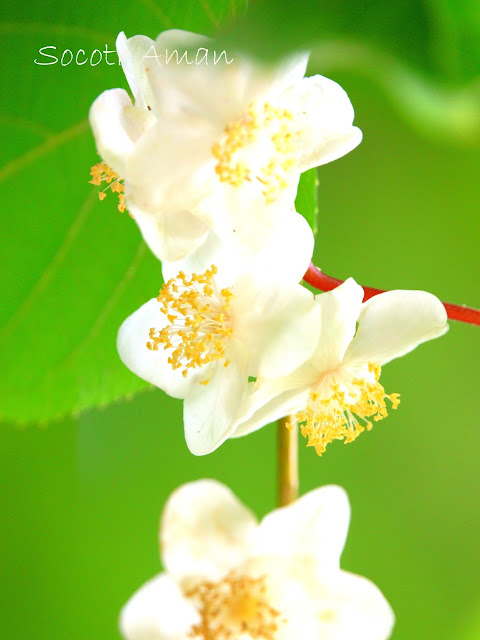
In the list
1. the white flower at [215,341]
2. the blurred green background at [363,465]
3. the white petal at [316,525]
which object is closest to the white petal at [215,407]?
the white flower at [215,341]

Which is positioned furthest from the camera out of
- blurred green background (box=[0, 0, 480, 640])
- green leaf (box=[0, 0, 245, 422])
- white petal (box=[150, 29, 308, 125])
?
blurred green background (box=[0, 0, 480, 640])

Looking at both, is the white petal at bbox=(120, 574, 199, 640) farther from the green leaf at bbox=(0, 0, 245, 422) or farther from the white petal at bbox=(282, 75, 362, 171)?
the white petal at bbox=(282, 75, 362, 171)

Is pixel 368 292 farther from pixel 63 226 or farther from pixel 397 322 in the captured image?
pixel 63 226

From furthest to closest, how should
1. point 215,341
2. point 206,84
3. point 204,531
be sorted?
1. point 204,531
2. point 215,341
3. point 206,84

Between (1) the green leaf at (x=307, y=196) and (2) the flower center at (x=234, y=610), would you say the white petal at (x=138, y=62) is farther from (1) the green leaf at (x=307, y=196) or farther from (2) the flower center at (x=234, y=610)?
(2) the flower center at (x=234, y=610)

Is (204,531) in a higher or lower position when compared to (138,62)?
lower

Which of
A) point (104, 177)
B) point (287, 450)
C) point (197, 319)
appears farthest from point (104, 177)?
point (287, 450)

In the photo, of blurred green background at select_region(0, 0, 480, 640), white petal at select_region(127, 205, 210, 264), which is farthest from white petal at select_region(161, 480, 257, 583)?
blurred green background at select_region(0, 0, 480, 640)
